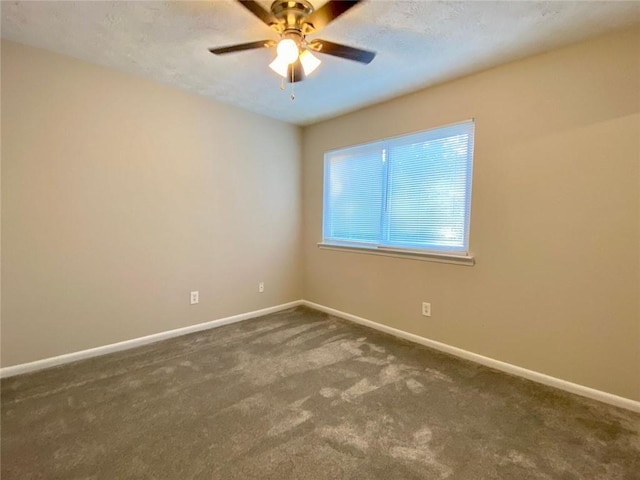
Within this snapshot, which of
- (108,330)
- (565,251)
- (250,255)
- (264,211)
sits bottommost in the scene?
(108,330)

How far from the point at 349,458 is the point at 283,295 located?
2546 millimetres

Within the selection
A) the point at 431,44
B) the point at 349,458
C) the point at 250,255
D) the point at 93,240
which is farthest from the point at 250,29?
the point at 349,458

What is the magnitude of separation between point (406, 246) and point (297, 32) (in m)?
2.06

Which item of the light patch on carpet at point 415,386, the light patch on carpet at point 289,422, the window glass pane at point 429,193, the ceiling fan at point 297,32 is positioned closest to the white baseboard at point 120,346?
the light patch on carpet at point 289,422

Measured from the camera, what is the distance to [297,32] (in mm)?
1750

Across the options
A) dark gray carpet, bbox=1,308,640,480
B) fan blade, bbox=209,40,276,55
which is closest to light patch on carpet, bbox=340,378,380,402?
dark gray carpet, bbox=1,308,640,480

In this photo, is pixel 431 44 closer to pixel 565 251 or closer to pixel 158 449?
pixel 565 251

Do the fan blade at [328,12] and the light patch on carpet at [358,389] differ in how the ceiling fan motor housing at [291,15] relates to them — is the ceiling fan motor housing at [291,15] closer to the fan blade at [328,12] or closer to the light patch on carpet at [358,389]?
the fan blade at [328,12]

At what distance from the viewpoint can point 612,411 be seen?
77.3 inches

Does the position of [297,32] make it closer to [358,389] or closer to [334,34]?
[334,34]

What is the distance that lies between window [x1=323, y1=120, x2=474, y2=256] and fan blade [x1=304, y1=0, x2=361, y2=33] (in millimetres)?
1546

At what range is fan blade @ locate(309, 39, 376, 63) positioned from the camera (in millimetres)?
1723

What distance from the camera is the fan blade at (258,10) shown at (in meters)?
1.43

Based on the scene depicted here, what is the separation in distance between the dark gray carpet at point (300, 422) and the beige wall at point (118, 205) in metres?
0.48
